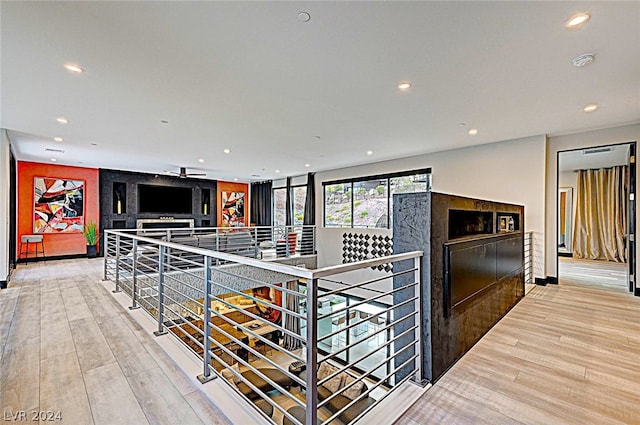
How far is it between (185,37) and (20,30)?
1.25m

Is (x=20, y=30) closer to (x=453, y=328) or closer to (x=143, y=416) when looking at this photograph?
(x=143, y=416)

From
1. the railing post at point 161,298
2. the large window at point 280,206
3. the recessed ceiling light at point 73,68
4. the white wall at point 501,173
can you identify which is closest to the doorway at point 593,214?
the white wall at point 501,173

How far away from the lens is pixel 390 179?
7.97 m

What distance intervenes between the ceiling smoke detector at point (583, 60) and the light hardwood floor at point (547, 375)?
2677 millimetres

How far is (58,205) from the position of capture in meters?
8.37

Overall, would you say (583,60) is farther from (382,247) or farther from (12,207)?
(12,207)

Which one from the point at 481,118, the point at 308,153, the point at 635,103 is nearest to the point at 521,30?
the point at 481,118

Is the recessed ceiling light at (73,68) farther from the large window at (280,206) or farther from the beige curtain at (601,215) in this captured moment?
the beige curtain at (601,215)

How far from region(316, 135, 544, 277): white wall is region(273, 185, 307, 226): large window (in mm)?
4384

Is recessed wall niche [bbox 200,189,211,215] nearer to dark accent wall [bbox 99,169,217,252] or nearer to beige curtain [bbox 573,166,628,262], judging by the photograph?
dark accent wall [bbox 99,169,217,252]

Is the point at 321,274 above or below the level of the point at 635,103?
below

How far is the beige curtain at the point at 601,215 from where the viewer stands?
26.4 ft

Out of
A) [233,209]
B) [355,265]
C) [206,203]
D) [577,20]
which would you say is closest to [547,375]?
[355,265]

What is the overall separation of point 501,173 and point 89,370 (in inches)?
265
